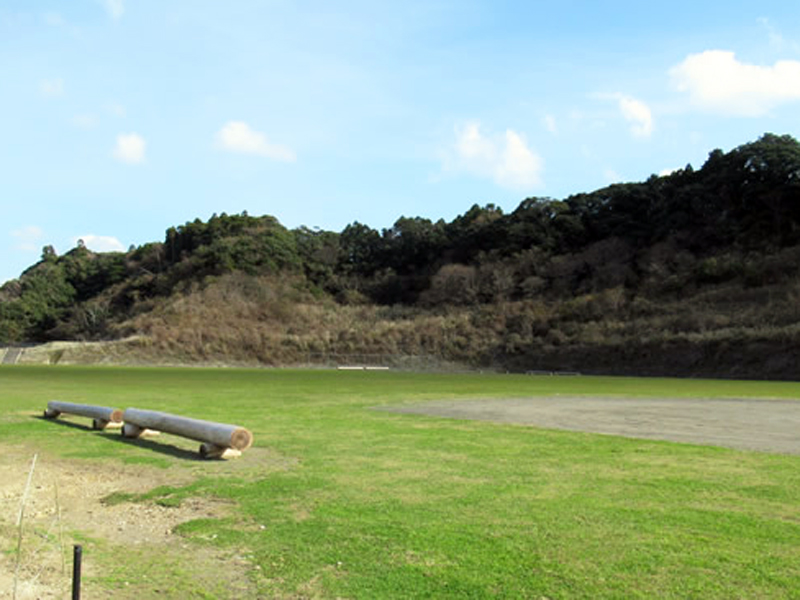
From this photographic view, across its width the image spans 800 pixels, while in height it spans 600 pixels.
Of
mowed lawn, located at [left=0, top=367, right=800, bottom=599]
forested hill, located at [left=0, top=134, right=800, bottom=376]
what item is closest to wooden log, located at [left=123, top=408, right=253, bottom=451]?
mowed lawn, located at [left=0, top=367, right=800, bottom=599]

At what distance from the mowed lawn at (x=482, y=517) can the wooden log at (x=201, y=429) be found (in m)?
0.38

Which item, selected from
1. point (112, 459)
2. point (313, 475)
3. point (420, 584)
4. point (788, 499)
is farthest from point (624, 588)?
point (112, 459)

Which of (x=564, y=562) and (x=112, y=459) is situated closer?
(x=564, y=562)

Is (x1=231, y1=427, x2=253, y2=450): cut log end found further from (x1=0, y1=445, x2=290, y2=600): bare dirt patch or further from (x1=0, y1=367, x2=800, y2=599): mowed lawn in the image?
(x1=0, y1=367, x2=800, y2=599): mowed lawn

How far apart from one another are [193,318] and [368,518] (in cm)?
6990

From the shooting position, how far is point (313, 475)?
8336 millimetres

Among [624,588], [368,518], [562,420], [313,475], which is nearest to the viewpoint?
[624,588]

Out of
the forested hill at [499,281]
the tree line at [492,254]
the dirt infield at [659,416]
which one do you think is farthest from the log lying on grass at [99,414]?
the tree line at [492,254]

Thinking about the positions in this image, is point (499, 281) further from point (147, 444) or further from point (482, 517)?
point (482, 517)

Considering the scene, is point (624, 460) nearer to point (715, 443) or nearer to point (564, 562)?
point (715, 443)

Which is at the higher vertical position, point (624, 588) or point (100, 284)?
point (100, 284)

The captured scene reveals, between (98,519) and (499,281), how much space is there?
7306 cm

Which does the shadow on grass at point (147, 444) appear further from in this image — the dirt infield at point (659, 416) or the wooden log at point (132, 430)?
the dirt infield at point (659, 416)

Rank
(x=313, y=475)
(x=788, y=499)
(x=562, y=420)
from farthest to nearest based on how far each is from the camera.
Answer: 1. (x=562, y=420)
2. (x=313, y=475)
3. (x=788, y=499)
